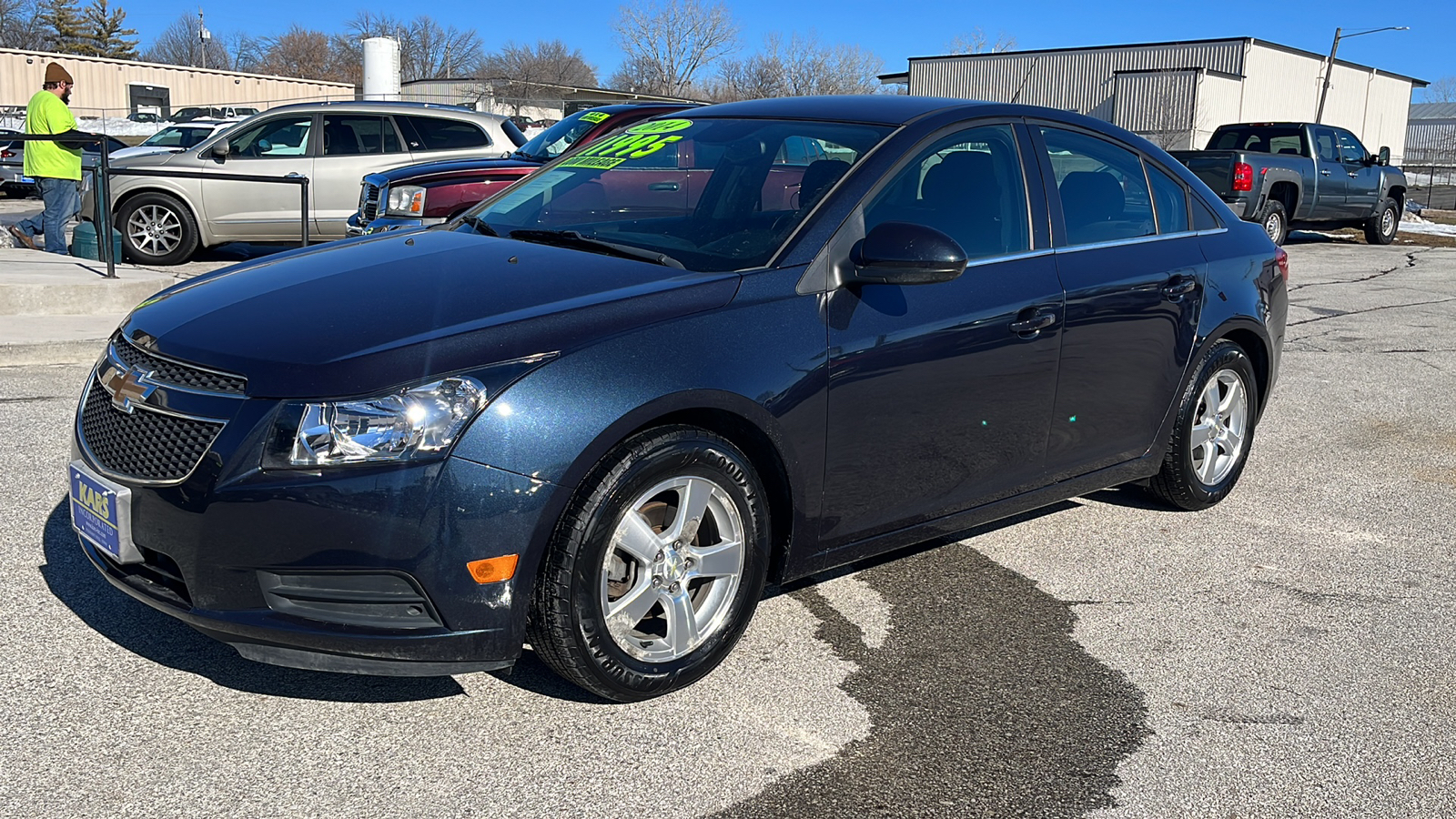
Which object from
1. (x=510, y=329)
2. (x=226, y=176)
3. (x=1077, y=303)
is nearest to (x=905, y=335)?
(x=1077, y=303)

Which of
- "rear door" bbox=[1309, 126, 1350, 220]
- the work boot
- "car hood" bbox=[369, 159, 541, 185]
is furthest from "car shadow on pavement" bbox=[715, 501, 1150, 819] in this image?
"rear door" bbox=[1309, 126, 1350, 220]

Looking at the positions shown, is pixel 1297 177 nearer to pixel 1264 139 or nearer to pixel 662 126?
pixel 1264 139

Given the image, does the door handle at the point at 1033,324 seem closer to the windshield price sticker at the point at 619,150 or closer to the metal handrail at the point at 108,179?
the windshield price sticker at the point at 619,150

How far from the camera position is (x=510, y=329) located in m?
3.09

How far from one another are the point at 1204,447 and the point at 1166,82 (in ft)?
161

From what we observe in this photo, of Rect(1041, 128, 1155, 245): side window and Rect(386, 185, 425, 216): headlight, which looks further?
Rect(386, 185, 425, 216): headlight

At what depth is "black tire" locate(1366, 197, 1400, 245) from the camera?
68.3ft

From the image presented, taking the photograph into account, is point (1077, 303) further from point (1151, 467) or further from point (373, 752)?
point (373, 752)

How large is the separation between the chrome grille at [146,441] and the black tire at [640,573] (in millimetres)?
885

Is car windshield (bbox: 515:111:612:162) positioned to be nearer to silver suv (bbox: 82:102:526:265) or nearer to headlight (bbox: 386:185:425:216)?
silver suv (bbox: 82:102:526:265)

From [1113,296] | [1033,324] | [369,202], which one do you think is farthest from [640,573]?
[369,202]

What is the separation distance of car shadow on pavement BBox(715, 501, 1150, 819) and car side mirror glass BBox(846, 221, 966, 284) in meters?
1.14

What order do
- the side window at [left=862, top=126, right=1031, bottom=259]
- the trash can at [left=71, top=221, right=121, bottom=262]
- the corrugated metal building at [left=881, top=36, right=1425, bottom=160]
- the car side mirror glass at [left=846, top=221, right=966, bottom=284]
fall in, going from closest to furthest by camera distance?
1. the car side mirror glass at [left=846, top=221, right=966, bottom=284]
2. the side window at [left=862, top=126, right=1031, bottom=259]
3. the trash can at [left=71, top=221, right=121, bottom=262]
4. the corrugated metal building at [left=881, top=36, right=1425, bottom=160]

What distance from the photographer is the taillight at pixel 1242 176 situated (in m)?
17.0
